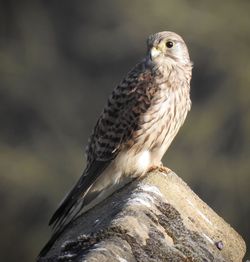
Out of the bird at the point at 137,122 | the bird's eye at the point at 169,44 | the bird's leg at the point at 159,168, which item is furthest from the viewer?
the bird's eye at the point at 169,44

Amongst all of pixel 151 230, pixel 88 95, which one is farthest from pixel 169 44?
pixel 88 95

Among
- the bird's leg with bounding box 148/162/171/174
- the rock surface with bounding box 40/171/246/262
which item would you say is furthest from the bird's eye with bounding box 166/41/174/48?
the rock surface with bounding box 40/171/246/262

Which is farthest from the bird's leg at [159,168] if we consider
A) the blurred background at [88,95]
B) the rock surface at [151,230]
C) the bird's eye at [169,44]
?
the blurred background at [88,95]

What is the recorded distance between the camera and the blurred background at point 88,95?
18266 millimetres

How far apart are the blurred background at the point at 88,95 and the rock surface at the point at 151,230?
1100 cm

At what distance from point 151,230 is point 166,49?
3003 mm

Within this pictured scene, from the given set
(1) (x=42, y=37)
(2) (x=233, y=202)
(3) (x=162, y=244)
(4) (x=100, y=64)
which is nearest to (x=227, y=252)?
(3) (x=162, y=244)

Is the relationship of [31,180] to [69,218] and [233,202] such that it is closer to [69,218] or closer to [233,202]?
[233,202]

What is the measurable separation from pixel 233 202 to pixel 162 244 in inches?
540

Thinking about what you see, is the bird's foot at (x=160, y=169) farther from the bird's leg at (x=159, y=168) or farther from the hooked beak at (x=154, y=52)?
the hooked beak at (x=154, y=52)

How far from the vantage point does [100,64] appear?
20828 millimetres

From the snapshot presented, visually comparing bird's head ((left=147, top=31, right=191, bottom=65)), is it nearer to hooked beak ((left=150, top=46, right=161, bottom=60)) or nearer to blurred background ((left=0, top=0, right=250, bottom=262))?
hooked beak ((left=150, top=46, right=161, bottom=60))

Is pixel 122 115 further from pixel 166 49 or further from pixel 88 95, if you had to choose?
pixel 88 95

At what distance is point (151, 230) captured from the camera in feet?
13.5
